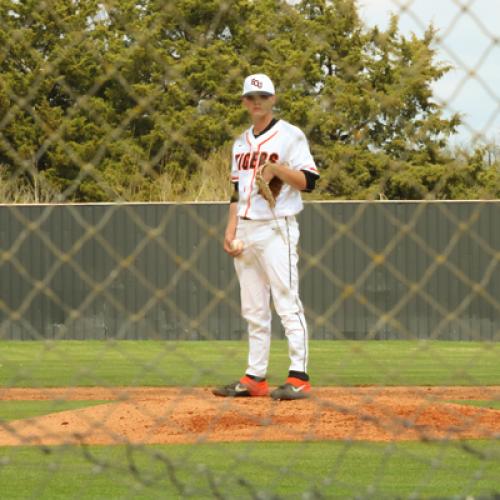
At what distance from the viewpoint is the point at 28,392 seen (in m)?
9.37

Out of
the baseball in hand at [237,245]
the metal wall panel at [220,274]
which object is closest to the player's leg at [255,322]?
the baseball in hand at [237,245]

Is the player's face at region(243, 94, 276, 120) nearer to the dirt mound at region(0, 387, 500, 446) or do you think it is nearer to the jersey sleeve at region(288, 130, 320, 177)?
the jersey sleeve at region(288, 130, 320, 177)

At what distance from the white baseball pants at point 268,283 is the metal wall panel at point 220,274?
11602mm

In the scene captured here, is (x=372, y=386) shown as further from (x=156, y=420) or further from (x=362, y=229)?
(x=362, y=229)

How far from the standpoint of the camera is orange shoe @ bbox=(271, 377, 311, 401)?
696 cm

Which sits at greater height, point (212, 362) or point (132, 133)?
point (132, 133)

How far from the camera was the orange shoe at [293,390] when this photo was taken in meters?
6.96

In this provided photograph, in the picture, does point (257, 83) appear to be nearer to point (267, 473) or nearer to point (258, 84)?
point (258, 84)

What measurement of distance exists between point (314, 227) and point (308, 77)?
1329 centimetres

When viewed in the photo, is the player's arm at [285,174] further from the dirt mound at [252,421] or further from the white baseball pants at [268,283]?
the white baseball pants at [268,283]

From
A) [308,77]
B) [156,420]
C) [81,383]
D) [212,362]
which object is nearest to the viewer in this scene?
[308,77]

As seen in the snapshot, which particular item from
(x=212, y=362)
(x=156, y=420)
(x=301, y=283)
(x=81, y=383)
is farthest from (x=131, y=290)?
(x=156, y=420)

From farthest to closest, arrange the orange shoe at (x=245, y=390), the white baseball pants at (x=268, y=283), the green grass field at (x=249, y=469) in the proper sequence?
the orange shoe at (x=245, y=390) → the white baseball pants at (x=268, y=283) → the green grass field at (x=249, y=469)

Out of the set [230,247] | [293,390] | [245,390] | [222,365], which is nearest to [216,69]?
[230,247]
